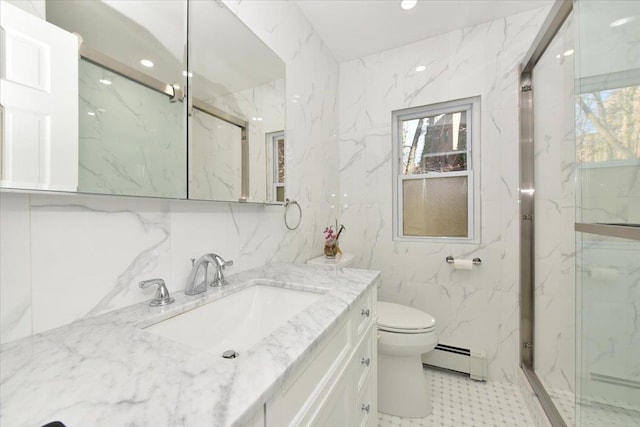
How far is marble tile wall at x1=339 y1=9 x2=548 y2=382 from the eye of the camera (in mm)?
1777

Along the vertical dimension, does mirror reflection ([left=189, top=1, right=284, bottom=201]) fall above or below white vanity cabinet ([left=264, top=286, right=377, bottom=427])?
above

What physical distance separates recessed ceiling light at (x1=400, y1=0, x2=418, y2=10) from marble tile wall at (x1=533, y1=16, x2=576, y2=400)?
823 millimetres

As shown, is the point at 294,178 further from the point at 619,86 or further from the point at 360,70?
the point at 619,86

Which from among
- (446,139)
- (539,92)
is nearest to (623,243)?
(539,92)

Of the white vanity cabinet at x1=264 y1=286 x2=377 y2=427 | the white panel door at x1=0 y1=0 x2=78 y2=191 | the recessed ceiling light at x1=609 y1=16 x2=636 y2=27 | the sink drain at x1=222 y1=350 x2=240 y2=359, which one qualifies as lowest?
→ the white vanity cabinet at x1=264 y1=286 x2=377 y2=427

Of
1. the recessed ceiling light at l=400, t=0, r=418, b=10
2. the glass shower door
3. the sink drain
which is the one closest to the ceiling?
the recessed ceiling light at l=400, t=0, r=418, b=10

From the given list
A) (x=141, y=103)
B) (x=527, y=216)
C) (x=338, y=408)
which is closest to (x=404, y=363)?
(x=338, y=408)

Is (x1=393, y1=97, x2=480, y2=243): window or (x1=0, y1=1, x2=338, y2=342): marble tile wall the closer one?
(x1=0, y1=1, x2=338, y2=342): marble tile wall

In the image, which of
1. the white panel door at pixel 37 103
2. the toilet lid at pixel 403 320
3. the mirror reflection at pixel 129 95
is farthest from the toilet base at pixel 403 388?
the white panel door at pixel 37 103

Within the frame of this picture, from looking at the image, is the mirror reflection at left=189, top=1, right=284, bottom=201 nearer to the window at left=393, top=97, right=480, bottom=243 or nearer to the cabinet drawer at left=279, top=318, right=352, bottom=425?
the cabinet drawer at left=279, top=318, right=352, bottom=425

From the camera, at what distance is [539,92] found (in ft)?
5.50

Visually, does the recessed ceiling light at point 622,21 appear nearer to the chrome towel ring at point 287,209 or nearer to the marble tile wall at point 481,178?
the marble tile wall at point 481,178

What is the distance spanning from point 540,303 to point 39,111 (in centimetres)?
243

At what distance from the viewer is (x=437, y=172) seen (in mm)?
2062
